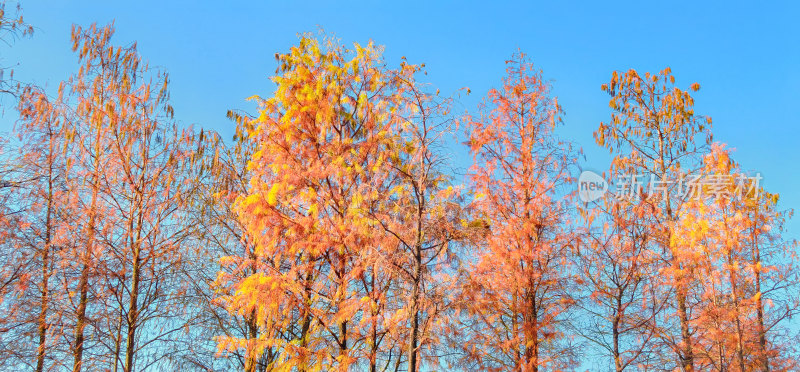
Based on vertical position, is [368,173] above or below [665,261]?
above

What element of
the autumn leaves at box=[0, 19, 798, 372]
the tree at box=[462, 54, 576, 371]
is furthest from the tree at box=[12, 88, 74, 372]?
the tree at box=[462, 54, 576, 371]

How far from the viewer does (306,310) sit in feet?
33.4

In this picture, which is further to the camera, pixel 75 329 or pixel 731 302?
pixel 731 302

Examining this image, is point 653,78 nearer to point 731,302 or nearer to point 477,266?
point 731,302

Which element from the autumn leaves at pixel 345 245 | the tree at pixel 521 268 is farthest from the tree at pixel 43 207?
the tree at pixel 521 268

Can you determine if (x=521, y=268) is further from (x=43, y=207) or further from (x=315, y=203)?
(x=43, y=207)

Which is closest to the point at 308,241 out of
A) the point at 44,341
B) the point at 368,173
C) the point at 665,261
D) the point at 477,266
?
the point at 368,173

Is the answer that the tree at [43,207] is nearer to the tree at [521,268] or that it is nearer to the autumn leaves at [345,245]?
the autumn leaves at [345,245]

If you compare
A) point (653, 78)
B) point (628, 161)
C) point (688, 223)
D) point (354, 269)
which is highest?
point (653, 78)

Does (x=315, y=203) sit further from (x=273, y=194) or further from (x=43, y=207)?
(x=43, y=207)

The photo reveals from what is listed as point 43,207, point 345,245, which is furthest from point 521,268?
point 43,207

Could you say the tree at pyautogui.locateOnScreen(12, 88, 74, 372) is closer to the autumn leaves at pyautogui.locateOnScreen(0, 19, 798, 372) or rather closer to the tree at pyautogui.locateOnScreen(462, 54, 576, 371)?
the autumn leaves at pyautogui.locateOnScreen(0, 19, 798, 372)

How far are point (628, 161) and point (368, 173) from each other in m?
6.51

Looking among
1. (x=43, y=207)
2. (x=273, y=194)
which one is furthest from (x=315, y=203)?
(x=43, y=207)
